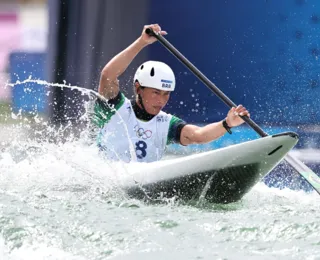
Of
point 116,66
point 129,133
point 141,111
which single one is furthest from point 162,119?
point 116,66

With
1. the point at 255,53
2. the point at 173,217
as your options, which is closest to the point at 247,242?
the point at 173,217

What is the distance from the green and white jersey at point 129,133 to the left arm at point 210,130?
0.19 ft

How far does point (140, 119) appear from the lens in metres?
4.82

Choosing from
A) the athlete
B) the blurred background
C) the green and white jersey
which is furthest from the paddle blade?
the blurred background

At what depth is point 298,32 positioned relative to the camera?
7.36m

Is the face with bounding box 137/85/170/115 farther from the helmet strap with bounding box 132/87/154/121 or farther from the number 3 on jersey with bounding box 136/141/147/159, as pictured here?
the number 3 on jersey with bounding box 136/141/147/159

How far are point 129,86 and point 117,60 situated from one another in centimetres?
313

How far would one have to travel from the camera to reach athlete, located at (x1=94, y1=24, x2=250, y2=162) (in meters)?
4.74

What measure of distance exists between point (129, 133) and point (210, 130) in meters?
0.49

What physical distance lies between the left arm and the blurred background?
7.98 feet

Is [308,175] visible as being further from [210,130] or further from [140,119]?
[140,119]

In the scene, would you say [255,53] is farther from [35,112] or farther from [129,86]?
[35,112]

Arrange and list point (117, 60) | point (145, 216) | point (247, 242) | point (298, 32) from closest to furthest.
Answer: point (247, 242) < point (145, 216) < point (117, 60) < point (298, 32)

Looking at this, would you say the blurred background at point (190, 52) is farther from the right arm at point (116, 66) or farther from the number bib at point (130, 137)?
the right arm at point (116, 66)
